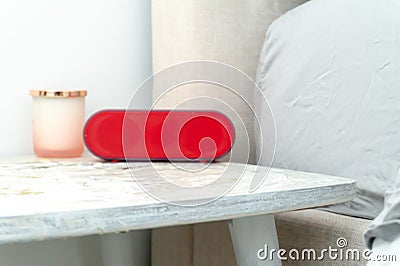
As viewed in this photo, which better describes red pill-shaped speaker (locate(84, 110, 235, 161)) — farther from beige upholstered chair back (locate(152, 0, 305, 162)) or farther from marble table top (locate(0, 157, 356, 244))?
beige upholstered chair back (locate(152, 0, 305, 162))

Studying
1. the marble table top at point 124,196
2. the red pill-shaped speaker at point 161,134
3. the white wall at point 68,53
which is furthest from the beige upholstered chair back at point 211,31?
the marble table top at point 124,196

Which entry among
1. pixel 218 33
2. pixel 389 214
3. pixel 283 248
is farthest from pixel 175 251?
pixel 389 214

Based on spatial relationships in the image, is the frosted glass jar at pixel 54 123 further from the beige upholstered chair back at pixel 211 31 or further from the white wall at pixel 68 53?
the beige upholstered chair back at pixel 211 31

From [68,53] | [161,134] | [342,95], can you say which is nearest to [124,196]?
[161,134]

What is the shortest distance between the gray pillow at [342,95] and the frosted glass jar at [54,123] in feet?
1.05

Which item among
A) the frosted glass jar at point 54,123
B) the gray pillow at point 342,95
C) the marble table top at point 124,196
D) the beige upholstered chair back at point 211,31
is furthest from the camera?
the beige upholstered chair back at point 211,31

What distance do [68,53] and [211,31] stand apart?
263 millimetres

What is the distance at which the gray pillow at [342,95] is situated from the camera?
0.91 meters

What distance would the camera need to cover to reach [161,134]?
0.98m

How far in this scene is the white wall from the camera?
1.14 meters

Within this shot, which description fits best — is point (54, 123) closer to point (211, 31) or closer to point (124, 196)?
point (211, 31)

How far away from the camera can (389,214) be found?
70cm

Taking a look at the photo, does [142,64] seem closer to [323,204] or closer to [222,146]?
[222,146]

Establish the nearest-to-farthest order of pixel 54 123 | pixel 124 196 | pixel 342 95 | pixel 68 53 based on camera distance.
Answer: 1. pixel 124 196
2. pixel 342 95
3. pixel 54 123
4. pixel 68 53
